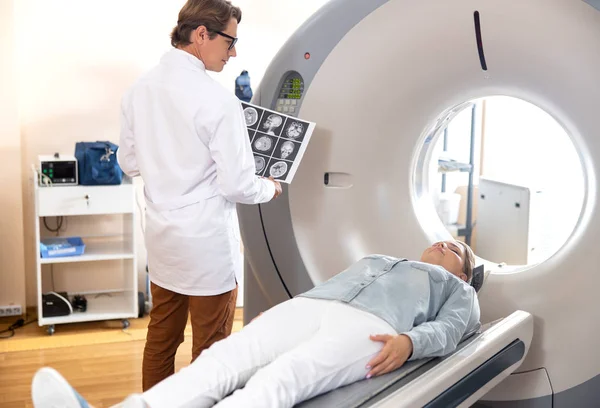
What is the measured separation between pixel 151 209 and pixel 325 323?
0.64m

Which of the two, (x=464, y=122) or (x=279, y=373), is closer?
(x=279, y=373)

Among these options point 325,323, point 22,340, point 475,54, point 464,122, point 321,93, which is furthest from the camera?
point 464,122

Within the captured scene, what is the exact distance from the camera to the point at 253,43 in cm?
401

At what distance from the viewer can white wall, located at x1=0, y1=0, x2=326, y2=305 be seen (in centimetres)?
366

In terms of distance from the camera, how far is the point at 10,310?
3.72 m

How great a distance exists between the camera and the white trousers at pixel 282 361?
61.9 inches

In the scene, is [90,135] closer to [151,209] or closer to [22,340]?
[22,340]

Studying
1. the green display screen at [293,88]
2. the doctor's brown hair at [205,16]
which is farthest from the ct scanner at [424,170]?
the doctor's brown hair at [205,16]

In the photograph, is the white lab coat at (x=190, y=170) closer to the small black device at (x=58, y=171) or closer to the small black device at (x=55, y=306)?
the small black device at (x=58, y=171)

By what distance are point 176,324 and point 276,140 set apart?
59 centimetres

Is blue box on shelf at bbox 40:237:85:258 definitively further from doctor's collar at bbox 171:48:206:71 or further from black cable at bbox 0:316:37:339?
doctor's collar at bbox 171:48:206:71

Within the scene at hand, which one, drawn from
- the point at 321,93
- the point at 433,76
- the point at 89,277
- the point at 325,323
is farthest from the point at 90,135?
the point at 325,323

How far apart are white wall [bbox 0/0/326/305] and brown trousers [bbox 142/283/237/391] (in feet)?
5.60

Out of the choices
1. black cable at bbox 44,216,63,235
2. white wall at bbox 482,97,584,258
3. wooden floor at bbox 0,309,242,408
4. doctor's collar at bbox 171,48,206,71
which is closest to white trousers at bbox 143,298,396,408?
doctor's collar at bbox 171,48,206,71
